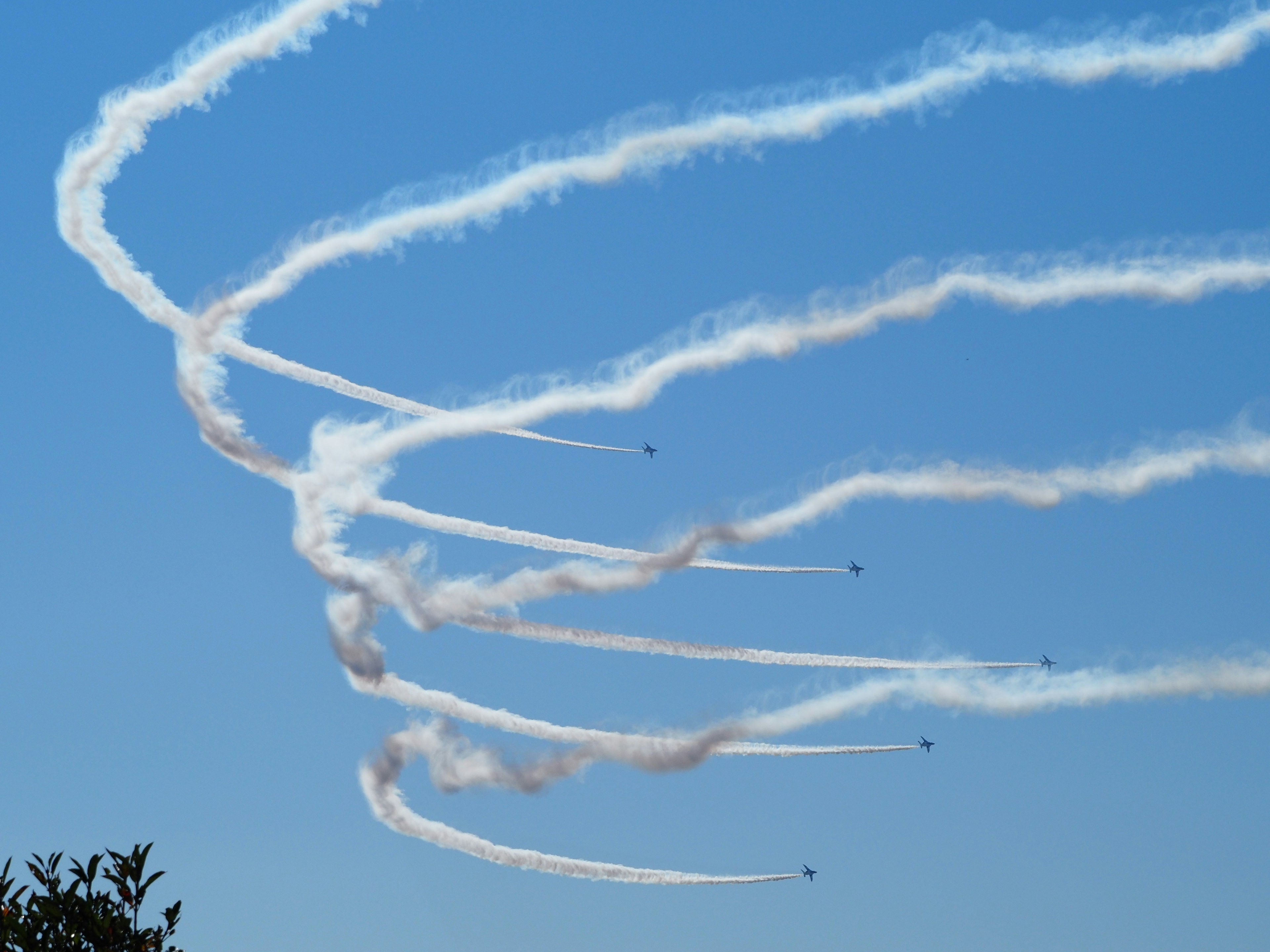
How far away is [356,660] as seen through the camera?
85500 mm

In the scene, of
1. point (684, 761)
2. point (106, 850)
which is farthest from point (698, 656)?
point (106, 850)

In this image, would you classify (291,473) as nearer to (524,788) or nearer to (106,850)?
(524,788)

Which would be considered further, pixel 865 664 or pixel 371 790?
A: pixel 371 790

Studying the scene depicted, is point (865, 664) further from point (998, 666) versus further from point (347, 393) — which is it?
point (347, 393)

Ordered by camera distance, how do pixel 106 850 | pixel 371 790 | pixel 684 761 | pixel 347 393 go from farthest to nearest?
pixel 371 790 < pixel 684 761 < pixel 347 393 < pixel 106 850

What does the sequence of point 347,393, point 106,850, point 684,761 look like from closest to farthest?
point 106,850, point 347,393, point 684,761

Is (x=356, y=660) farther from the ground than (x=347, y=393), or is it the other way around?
(x=347, y=393)

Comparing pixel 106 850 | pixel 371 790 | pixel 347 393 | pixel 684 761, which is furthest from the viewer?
pixel 371 790

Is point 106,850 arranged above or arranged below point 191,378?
below

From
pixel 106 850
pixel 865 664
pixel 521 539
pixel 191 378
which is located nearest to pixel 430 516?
pixel 521 539

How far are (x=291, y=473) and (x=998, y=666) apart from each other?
34.9 m

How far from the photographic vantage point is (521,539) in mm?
80375

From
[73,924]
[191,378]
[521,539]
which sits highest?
[191,378]

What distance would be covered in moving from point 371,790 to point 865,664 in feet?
91.4
